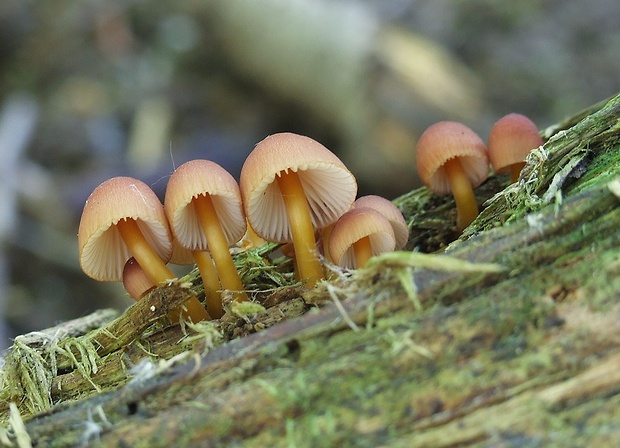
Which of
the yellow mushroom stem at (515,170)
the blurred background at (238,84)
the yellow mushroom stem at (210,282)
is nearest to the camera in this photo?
the yellow mushroom stem at (210,282)

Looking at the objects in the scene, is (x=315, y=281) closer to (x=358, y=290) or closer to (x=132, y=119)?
(x=358, y=290)

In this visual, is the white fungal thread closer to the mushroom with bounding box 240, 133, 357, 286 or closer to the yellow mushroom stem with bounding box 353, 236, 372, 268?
the mushroom with bounding box 240, 133, 357, 286

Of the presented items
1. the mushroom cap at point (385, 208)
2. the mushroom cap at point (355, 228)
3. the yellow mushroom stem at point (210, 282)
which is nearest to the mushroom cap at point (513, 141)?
the mushroom cap at point (385, 208)

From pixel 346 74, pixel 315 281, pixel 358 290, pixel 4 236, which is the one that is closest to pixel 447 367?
pixel 358 290

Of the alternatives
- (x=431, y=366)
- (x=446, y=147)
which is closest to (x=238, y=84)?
(x=446, y=147)

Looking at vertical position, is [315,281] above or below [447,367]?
above

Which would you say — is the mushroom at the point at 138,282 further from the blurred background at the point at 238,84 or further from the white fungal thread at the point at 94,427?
the blurred background at the point at 238,84

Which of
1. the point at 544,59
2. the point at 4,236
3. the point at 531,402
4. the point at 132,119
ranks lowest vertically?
the point at 531,402

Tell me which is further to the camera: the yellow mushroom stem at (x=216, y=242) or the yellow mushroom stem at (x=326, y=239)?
the yellow mushroom stem at (x=326, y=239)
